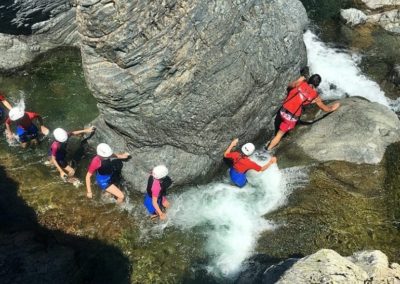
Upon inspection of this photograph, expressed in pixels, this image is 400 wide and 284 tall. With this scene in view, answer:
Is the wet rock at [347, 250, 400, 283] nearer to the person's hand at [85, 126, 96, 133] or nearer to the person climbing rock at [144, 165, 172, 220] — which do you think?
the person climbing rock at [144, 165, 172, 220]

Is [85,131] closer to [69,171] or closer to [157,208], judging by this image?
[69,171]

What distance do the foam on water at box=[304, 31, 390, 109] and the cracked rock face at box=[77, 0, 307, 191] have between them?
8.34 feet

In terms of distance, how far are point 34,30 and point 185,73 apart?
24.2 feet

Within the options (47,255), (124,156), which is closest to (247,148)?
(124,156)

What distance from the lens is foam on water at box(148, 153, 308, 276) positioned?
1201 centimetres

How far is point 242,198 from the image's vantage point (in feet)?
44.3

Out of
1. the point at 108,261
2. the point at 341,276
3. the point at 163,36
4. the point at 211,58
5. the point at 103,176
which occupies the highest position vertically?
the point at 163,36

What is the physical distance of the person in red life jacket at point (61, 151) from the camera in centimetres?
1254

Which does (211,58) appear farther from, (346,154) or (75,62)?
(75,62)

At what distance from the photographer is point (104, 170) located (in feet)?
40.5

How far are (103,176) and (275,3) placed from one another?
7.67 m

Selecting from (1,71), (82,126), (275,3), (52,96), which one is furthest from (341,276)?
(1,71)

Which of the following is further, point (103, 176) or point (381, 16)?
point (381, 16)

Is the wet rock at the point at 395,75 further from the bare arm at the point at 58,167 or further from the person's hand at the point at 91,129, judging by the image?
the bare arm at the point at 58,167
